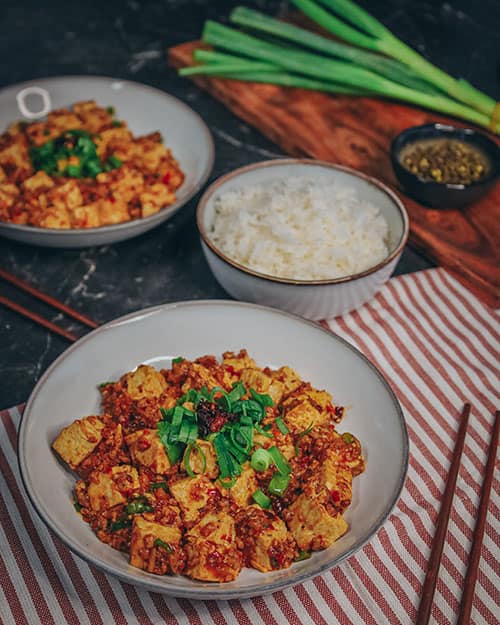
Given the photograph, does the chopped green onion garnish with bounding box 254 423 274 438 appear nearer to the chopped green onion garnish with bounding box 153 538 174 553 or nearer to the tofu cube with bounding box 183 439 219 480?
the tofu cube with bounding box 183 439 219 480

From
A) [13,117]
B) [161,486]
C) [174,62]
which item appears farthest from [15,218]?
[174,62]

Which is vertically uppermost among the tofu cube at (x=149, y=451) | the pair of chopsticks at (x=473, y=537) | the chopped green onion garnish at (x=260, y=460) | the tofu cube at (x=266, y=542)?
the chopped green onion garnish at (x=260, y=460)

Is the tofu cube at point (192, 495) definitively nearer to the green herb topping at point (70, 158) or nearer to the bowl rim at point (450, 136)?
the green herb topping at point (70, 158)

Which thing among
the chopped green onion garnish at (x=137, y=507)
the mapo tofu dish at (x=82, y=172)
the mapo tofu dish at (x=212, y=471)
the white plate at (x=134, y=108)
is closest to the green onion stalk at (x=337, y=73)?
the white plate at (x=134, y=108)

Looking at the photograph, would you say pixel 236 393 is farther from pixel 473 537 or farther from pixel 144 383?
pixel 473 537

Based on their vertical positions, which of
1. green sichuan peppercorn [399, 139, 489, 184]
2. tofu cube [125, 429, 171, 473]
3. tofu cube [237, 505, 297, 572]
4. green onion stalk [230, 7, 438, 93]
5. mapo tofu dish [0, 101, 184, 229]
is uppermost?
green onion stalk [230, 7, 438, 93]

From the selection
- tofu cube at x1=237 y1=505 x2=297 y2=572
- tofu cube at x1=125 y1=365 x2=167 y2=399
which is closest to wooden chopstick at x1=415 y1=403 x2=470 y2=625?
tofu cube at x1=237 y1=505 x2=297 y2=572
